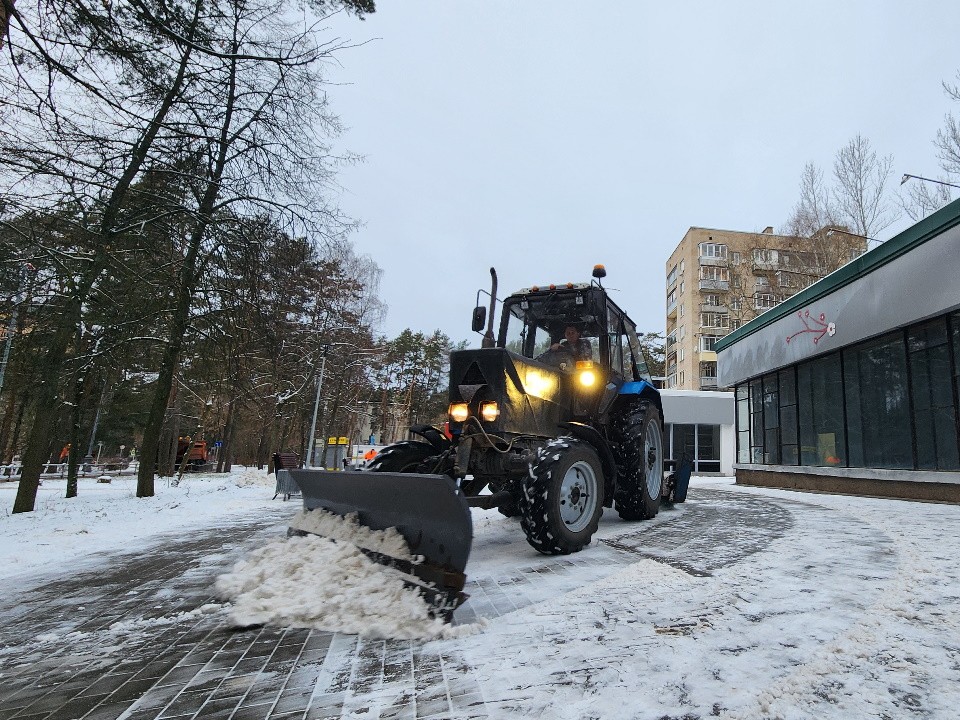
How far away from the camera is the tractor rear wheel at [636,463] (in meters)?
5.94

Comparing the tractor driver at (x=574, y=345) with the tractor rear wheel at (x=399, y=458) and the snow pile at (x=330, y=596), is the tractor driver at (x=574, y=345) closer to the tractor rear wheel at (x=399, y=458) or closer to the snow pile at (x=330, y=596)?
the tractor rear wheel at (x=399, y=458)

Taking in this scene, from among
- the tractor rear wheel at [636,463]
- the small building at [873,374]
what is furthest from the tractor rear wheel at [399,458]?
the small building at [873,374]

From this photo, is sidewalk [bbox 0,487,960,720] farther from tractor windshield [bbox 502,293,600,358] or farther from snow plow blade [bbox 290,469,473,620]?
tractor windshield [bbox 502,293,600,358]

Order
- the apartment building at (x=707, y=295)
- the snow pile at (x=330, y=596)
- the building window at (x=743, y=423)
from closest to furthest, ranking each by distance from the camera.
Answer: the snow pile at (x=330, y=596), the building window at (x=743, y=423), the apartment building at (x=707, y=295)

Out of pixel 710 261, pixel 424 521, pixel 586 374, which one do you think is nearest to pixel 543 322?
pixel 586 374

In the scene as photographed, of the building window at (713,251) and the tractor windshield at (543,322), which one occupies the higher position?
the building window at (713,251)

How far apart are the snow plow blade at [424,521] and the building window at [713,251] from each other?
1724 inches

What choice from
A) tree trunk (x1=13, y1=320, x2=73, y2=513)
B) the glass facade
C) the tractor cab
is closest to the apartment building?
the glass facade

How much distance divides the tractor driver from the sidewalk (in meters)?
2.41

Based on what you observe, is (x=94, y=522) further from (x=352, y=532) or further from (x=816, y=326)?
(x=816, y=326)

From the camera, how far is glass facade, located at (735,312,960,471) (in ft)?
30.3

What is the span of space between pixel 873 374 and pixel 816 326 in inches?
75.0

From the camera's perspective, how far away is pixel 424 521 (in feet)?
11.2

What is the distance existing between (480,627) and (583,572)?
132 cm
